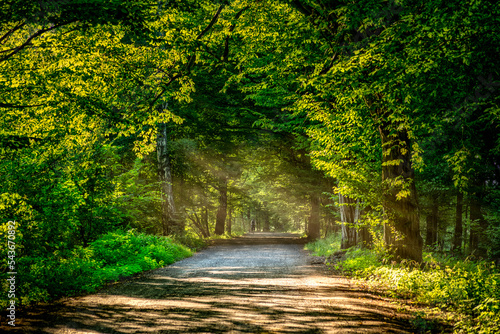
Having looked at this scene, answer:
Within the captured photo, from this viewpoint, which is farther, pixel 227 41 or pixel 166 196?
pixel 166 196

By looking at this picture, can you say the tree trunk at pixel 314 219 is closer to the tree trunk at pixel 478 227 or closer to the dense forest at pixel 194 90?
the tree trunk at pixel 478 227

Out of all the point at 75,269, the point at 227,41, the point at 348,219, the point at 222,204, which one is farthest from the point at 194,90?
the point at 222,204

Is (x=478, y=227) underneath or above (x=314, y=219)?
above

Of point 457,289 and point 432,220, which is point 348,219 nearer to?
point 457,289

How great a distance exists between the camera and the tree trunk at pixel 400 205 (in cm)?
873

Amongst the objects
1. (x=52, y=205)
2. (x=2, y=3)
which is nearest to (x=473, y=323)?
(x=52, y=205)

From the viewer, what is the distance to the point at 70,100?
6.79m

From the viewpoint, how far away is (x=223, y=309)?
6.14m

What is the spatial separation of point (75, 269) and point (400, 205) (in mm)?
8167

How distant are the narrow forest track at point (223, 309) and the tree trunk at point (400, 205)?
5.79ft

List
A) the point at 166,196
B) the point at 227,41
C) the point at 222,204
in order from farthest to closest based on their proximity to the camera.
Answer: the point at 222,204 → the point at 166,196 → the point at 227,41

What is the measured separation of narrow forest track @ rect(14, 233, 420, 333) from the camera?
5043 mm

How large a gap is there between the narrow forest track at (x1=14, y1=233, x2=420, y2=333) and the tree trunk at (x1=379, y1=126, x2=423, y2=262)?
176cm

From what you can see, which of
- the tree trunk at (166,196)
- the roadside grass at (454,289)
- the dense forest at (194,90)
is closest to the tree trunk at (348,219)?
the dense forest at (194,90)
